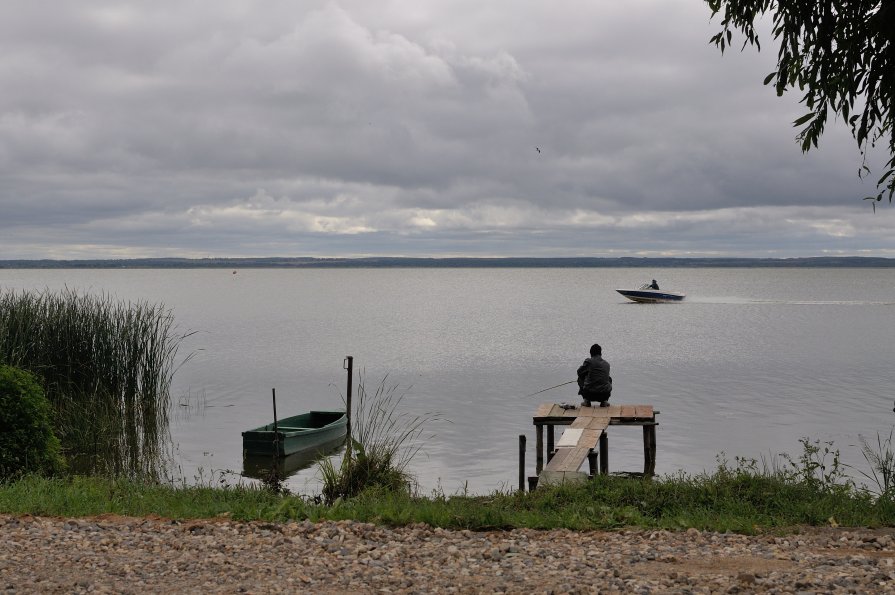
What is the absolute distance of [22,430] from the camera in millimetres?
13141

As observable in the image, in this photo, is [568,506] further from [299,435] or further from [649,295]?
[649,295]

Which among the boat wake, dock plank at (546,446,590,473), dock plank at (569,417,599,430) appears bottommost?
the boat wake

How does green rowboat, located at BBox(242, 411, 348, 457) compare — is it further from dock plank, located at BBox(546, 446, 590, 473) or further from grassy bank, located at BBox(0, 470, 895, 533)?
grassy bank, located at BBox(0, 470, 895, 533)

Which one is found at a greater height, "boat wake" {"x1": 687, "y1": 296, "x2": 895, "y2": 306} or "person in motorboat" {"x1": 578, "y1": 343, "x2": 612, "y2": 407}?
"person in motorboat" {"x1": 578, "y1": 343, "x2": 612, "y2": 407}

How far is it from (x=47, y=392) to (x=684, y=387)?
22037 millimetres

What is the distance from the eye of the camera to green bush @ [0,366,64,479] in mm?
12969

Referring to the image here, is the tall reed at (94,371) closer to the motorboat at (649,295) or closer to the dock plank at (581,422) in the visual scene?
the dock plank at (581,422)

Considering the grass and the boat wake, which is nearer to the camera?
the grass

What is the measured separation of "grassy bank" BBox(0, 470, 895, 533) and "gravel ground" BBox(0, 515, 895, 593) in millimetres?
393

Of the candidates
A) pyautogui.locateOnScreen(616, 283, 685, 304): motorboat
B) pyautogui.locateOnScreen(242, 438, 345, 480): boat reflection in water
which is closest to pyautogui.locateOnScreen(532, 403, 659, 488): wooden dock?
pyautogui.locateOnScreen(242, 438, 345, 480): boat reflection in water

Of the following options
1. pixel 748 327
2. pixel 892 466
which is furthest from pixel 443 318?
pixel 892 466

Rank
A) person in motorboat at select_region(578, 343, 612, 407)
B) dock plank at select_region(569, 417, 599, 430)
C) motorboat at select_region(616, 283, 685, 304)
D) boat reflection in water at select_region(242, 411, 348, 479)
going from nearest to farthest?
dock plank at select_region(569, 417, 599, 430) < person in motorboat at select_region(578, 343, 612, 407) < boat reflection in water at select_region(242, 411, 348, 479) < motorboat at select_region(616, 283, 685, 304)

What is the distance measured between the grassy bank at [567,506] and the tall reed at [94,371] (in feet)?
26.9

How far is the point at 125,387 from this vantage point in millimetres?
23094
